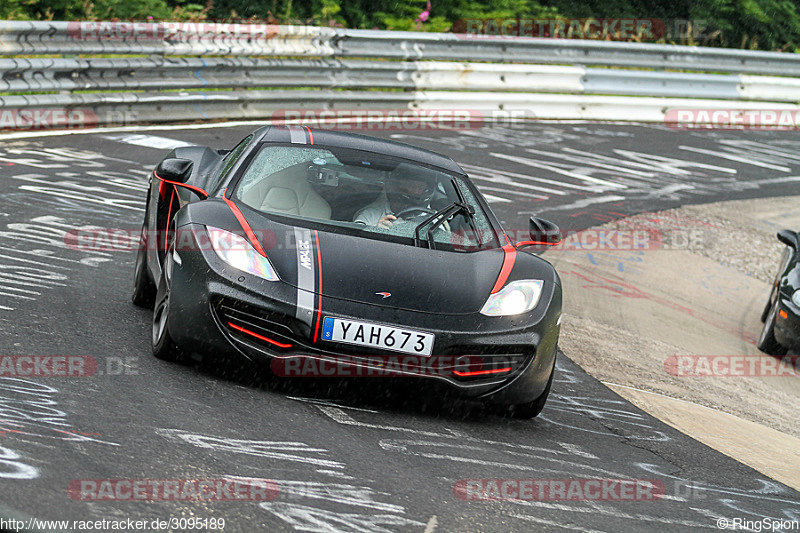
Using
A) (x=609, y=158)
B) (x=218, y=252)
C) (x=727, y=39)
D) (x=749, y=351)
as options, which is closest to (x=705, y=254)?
(x=749, y=351)

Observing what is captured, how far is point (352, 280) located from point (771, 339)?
486cm

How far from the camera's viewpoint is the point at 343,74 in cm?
1614

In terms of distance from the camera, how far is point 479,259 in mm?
5699

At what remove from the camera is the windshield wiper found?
587 centimetres

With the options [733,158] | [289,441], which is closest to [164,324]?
[289,441]

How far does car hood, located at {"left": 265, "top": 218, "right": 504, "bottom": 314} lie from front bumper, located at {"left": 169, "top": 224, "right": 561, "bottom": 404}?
0.21 ft

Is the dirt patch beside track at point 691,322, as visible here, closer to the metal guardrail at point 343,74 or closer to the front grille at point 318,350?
the front grille at point 318,350

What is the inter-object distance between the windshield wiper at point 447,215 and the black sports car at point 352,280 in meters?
0.01

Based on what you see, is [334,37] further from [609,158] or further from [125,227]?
[125,227]

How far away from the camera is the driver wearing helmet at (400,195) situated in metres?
6.02

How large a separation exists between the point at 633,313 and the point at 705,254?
3.02 m

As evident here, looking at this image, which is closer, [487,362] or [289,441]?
[289,441]

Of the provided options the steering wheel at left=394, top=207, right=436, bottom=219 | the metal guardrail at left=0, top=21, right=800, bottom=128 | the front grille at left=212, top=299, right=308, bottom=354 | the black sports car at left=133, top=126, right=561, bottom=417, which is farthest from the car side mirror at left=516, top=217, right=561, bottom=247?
the metal guardrail at left=0, top=21, right=800, bottom=128

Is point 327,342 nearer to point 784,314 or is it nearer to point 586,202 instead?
point 784,314
